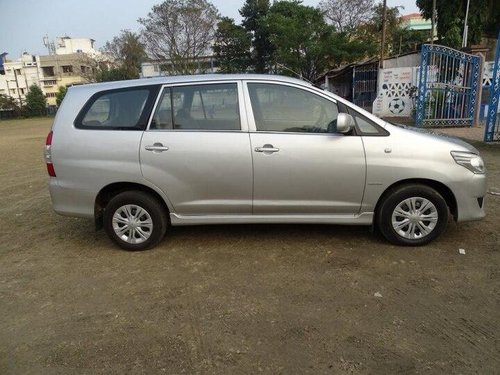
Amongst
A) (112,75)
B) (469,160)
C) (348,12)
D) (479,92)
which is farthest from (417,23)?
(469,160)

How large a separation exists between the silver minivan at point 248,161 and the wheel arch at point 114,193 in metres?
0.02

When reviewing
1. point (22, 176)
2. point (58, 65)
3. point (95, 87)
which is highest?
point (58, 65)

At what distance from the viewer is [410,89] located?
18.8 m

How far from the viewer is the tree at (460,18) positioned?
86.0 ft

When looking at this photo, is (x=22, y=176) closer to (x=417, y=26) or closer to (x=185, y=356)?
(x=185, y=356)

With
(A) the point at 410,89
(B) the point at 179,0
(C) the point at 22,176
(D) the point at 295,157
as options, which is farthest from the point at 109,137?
(B) the point at 179,0

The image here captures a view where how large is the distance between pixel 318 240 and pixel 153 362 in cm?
241

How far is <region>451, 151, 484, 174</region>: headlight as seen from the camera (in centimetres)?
420

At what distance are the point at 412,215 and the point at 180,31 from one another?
4256 centimetres

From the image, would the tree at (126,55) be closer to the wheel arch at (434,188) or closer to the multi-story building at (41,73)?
the multi-story building at (41,73)

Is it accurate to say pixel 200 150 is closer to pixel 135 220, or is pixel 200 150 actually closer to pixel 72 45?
pixel 135 220

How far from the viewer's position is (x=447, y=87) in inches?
527

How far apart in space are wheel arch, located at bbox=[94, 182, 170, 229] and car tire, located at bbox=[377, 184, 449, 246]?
89.3 inches

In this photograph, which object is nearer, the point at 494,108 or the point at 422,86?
the point at 494,108
